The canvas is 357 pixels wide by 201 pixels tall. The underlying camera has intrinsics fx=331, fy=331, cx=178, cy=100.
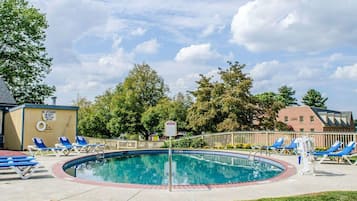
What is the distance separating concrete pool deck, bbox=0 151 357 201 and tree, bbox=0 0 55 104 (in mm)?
23157

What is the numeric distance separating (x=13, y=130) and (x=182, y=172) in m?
10.8

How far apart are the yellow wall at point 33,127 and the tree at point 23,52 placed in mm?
11820

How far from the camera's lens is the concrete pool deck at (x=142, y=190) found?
660cm

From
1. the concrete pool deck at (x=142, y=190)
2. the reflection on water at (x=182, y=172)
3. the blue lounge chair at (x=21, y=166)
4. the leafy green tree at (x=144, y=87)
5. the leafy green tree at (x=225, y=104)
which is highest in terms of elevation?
the leafy green tree at (x=144, y=87)

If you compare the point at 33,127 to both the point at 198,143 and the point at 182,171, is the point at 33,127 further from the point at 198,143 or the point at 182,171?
the point at 198,143

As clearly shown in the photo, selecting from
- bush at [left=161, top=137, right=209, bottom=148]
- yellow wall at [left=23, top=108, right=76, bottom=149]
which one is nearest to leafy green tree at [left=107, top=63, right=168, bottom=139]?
bush at [left=161, top=137, right=209, bottom=148]

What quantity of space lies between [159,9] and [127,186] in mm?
8090

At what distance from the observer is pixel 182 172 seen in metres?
13.3

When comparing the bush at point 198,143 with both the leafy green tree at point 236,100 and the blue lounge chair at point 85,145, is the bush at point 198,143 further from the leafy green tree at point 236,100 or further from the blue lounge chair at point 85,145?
the blue lounge chair at point 85,145

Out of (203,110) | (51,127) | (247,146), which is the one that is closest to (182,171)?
(247,146)

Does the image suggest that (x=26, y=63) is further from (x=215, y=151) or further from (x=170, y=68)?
(x=215, y=151)

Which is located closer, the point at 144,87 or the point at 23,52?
the point at 23,52

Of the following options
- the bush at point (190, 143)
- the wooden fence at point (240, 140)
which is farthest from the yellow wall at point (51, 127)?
the bush at point (190, 143)

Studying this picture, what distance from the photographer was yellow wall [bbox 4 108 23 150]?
1780 centimetres
